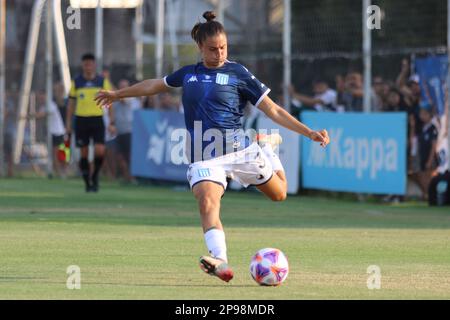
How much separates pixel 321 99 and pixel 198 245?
11556mm

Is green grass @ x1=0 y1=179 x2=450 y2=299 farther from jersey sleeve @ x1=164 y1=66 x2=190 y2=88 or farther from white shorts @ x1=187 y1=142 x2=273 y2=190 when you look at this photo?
jersey sleeve @ x1=164 y1=66 x2=190 y2=88

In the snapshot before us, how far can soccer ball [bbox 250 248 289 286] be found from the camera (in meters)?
10.5

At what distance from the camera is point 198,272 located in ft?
38.0

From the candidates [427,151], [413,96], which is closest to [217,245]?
[427,151]

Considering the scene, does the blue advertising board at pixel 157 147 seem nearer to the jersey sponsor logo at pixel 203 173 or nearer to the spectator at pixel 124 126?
the spectator at pixel 124 126

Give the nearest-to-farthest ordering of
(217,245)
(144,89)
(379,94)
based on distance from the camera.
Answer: (217,245) → (144,89) → (379,94)

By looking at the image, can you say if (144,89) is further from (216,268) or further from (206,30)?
(216,268)

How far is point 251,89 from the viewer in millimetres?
11484

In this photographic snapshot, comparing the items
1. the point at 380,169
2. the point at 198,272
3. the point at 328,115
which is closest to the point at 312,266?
the point at 198,272

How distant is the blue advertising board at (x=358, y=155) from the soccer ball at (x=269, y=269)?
11.3m

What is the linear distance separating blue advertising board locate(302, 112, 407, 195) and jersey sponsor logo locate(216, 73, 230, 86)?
10.7 meters

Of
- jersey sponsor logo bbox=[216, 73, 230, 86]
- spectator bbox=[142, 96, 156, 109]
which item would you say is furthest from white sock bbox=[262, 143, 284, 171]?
spectator bbox=[142, 96, 156, 109]
